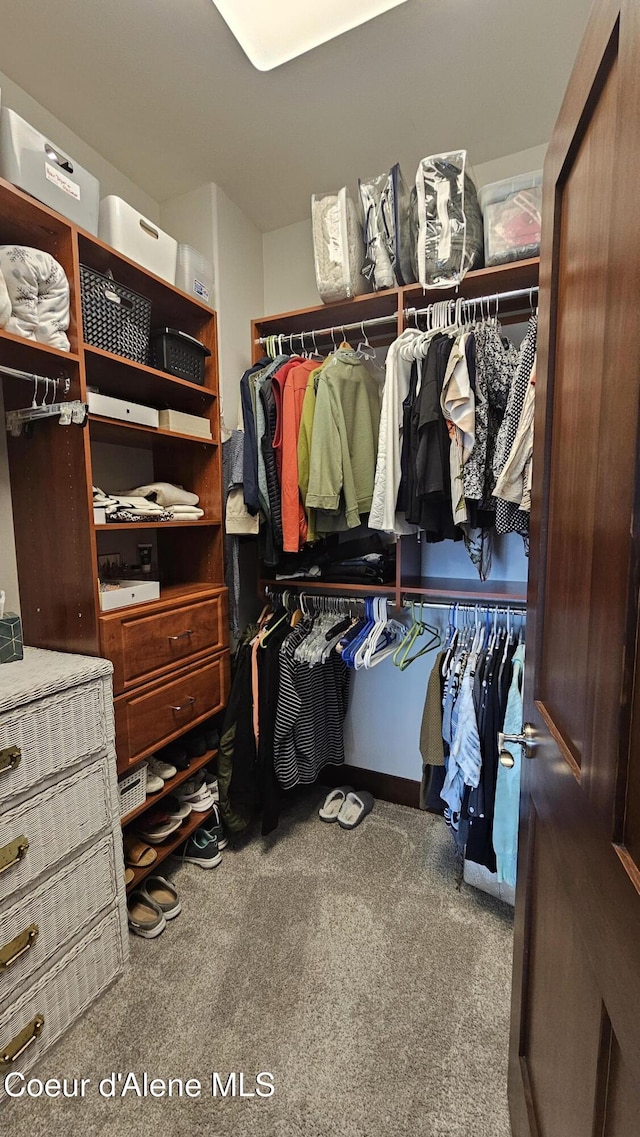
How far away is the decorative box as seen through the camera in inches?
51.1

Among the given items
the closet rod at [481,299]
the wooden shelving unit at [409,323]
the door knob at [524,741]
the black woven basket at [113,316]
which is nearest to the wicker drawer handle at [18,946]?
the door knob at [524,741]

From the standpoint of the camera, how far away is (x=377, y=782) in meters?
Answer: 2.25

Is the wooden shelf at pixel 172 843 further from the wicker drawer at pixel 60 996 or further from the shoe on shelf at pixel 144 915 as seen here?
the wicker drawer at pixel 60 996

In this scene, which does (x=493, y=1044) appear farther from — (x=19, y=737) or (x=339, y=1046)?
(x=19, y=737)

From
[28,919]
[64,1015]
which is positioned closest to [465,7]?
[28,919]

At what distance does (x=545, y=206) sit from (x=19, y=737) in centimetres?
156

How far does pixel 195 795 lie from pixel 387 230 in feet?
7.35

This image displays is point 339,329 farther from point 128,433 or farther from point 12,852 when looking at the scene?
point 12,852

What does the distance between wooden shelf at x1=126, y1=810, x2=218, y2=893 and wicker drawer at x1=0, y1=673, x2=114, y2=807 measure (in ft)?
1.80

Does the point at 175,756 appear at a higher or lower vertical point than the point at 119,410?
lower

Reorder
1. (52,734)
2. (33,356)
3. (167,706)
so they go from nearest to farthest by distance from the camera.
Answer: (52,734) < (33,356) < (167,706)

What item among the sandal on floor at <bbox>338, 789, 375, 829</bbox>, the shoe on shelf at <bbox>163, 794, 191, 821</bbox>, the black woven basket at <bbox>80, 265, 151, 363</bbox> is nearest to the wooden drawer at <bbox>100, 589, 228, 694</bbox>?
the shoe on shelf at <bbox>163, 794, 191, 821</bbox>

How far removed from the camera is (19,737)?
110 centimetres

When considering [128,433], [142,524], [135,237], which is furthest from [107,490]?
[135,237]
